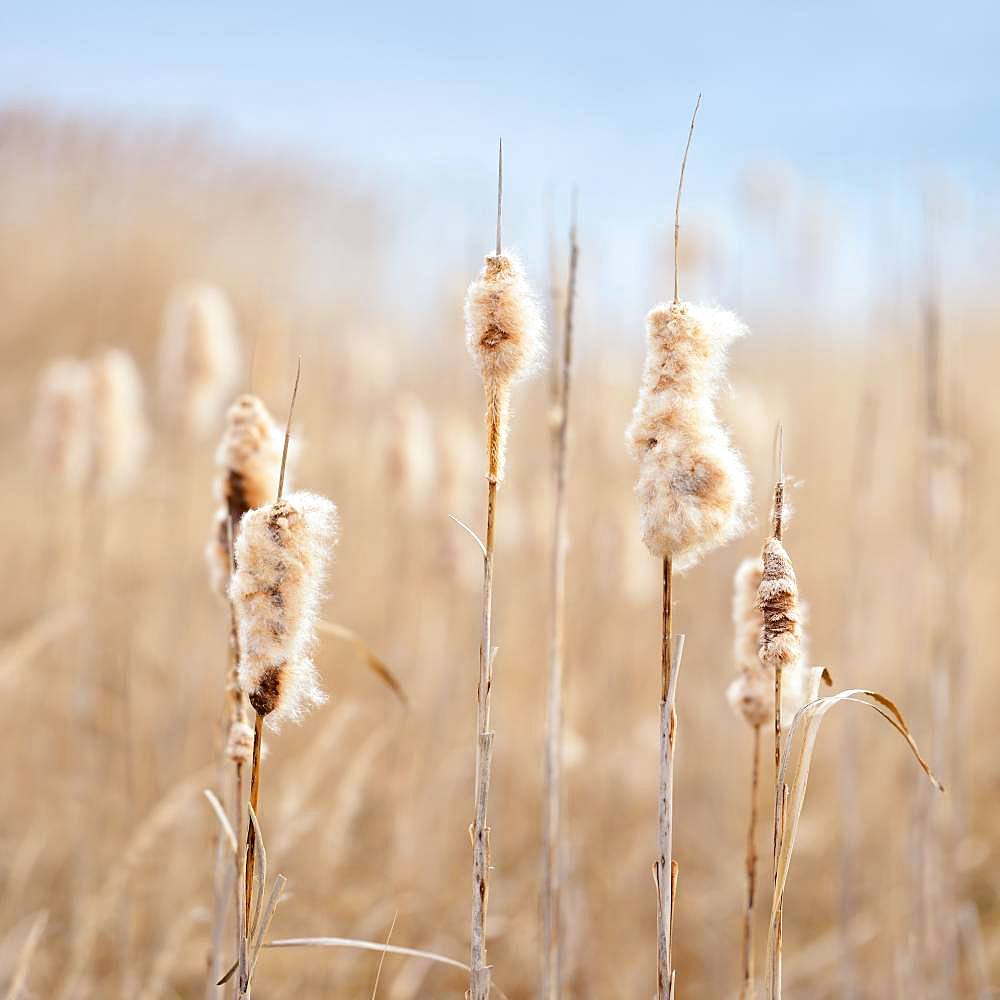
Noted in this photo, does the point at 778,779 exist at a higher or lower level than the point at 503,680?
lower

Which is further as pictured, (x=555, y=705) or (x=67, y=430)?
(x=67, y=430)

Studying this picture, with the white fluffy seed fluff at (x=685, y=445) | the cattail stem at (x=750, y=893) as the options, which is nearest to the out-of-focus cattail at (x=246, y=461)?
the white fluffy seed fluff at (x=685, y=445)

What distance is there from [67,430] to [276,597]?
1.30 meters

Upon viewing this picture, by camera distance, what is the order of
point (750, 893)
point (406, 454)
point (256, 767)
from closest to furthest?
1. point (256, 767)
2. point (750, 893)
3. point (406, 454)

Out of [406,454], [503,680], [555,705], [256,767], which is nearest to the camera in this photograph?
[256,767]

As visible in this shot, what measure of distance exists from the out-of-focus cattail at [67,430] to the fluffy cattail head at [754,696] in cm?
122

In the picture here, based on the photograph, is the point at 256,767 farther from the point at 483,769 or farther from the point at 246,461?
the point at 246,461

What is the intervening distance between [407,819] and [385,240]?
6.94 m

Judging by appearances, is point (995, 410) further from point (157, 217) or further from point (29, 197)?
point (29, 197)

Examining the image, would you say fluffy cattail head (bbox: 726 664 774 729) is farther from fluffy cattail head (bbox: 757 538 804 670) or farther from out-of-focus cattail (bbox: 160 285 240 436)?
out-of-focus cattail (bbox: 160 285 240 436)

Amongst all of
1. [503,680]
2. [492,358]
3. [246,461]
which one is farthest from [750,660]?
[503,680]

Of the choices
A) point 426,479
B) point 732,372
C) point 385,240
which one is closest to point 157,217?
point 385,240

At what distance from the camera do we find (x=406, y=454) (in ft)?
5.94

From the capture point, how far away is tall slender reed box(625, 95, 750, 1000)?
0.60 meters
